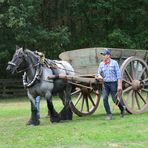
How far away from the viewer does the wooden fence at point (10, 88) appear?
30.1 meters

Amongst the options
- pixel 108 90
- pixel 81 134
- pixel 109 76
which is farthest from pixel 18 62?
pixel 81 134

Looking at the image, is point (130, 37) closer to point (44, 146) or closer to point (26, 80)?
point (26, 80)

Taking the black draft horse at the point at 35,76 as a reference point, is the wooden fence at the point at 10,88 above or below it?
below

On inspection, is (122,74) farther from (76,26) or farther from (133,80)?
(76,26)

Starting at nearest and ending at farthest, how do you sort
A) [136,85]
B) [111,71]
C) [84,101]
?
[111,71], [136,85], [84,101]

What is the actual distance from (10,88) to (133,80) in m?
17.1

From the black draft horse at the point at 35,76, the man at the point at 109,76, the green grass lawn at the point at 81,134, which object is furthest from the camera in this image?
the man at the point at 109,76

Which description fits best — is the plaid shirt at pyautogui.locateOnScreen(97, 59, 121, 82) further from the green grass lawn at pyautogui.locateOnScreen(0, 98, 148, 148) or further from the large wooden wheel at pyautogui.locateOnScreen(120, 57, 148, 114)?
the green grass lawn at pyautogui.locateOnScreen(0, 98, 148, 148)

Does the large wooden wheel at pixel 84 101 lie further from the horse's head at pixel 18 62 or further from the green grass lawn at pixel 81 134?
the horse's head at pixel 18 62

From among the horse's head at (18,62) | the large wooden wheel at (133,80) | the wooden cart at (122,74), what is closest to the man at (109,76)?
the wooden cart at (122,74)

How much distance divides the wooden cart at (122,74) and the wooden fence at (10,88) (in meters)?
15.3

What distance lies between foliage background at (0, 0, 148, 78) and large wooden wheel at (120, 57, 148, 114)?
14957 millimetres

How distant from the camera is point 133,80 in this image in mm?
14680

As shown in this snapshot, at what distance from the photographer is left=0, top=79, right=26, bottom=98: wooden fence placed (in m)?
30.1
